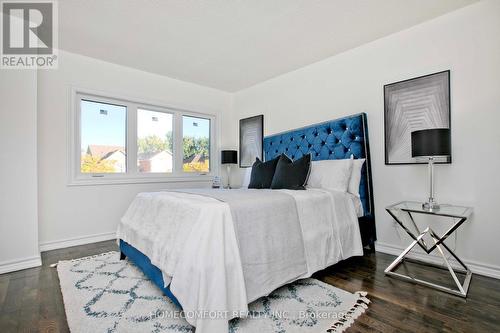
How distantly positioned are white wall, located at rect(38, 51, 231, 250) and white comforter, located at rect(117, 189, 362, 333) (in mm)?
1412

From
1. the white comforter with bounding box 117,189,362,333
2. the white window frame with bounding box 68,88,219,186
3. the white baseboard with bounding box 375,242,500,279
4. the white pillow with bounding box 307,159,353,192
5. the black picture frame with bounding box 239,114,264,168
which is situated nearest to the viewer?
the white comforter with bounding box 117,189,362,333

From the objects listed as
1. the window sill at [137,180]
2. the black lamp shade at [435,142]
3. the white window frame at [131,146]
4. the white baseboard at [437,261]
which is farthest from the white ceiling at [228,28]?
the white baseboard at [437,261]

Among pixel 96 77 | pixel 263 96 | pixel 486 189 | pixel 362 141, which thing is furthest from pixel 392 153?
pixel 96 77

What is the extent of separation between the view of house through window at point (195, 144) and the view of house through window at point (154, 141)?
267 millimetres

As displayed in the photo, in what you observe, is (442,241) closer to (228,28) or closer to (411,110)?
(411,110)

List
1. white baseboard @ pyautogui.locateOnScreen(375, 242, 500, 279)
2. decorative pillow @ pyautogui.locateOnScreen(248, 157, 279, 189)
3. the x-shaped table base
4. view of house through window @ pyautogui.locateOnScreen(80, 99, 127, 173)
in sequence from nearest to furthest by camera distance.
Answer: the x-shaped table base
white baseboard @ pyautogui.locateOnScreen(375, 242, 500, 279)
decorative pillow @ pyautogui.locateOnScreen(248, 157, 279, 189)
view of house through window @ pyautogui.locateOnScreen(80, 99, 127, 173)

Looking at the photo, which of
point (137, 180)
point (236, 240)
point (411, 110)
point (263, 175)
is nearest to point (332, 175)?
point (263, 175)

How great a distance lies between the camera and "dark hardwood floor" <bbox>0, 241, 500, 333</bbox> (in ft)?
5.09

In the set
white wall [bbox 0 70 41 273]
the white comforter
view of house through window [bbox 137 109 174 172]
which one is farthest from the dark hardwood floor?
view of house through window [bbox 137 109 174 172]

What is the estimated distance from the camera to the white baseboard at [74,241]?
3.06 m

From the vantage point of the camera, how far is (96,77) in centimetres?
346

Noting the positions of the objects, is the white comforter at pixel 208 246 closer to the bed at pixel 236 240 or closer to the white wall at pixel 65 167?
the bed at pixel 236 240

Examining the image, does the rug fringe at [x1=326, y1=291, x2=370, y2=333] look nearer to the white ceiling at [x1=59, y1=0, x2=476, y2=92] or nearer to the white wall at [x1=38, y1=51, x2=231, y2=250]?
the white ceiling at [x1=59, y1=0, x2=476, y2=92]
